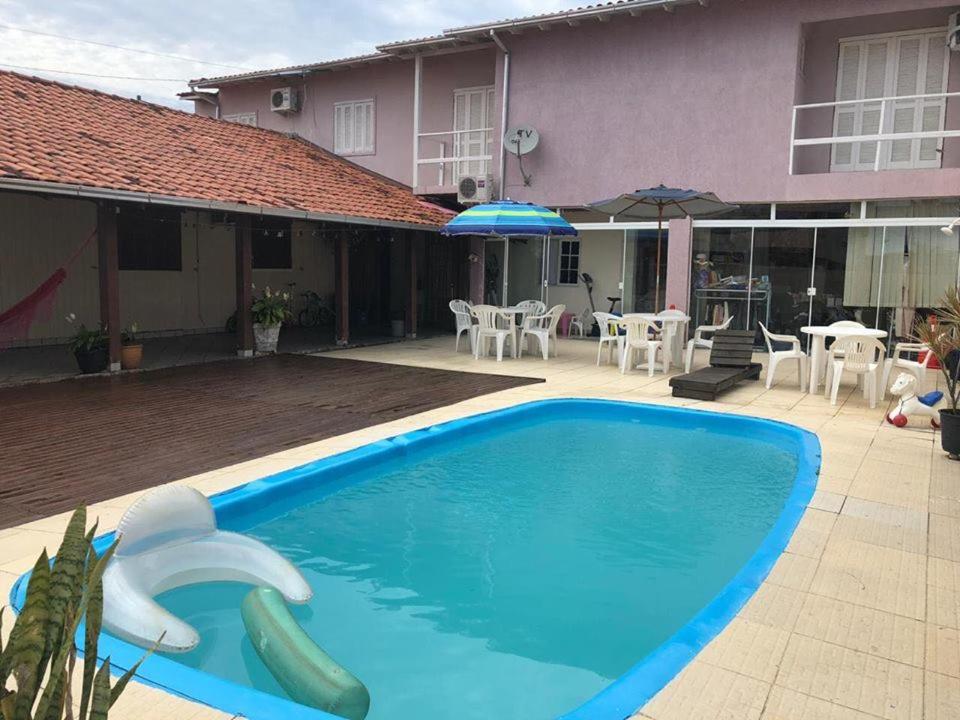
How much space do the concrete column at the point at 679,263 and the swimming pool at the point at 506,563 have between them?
245 inches

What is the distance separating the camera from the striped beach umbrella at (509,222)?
1107 cm

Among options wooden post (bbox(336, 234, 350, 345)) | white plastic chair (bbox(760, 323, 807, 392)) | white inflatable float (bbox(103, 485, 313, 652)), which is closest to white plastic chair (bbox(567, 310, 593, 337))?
wooden post (bbox(336, 234, 350, 345))

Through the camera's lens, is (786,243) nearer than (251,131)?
Yes

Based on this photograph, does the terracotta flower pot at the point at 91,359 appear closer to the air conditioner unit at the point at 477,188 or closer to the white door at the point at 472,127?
the air conditioner unit at the point at 477,188

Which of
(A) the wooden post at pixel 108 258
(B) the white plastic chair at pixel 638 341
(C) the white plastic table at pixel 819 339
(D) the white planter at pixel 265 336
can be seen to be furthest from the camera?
(D) the white planter at pixel 265 336

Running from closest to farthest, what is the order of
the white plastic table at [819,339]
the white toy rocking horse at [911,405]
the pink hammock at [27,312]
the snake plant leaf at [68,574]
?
1. the snake plant leaf at [68,574]
2. the white toy rocking horse at [911,405]
3. the white plastic table at [819,339]
4. the pink hammock at [27,312]

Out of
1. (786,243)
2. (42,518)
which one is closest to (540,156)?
(786,243)

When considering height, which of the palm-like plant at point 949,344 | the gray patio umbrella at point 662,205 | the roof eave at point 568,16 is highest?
the roof eave at point 568,16

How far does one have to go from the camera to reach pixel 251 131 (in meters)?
16.0

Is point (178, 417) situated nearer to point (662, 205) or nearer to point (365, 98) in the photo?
point (662, 205)

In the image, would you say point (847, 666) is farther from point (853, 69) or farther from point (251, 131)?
point (251, 131)

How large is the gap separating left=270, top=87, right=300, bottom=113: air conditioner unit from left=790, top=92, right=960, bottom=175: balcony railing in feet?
37.3

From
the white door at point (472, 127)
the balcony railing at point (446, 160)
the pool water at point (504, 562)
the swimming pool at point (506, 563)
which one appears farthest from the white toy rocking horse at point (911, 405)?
the white door at point (472, 127)

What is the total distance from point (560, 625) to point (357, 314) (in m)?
14.1
